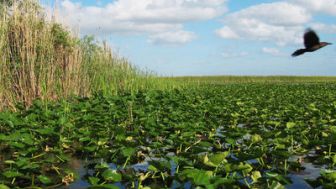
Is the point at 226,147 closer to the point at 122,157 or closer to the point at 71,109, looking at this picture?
the point at 122,157

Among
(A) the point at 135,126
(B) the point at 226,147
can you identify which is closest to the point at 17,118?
(A) the point at 135,126

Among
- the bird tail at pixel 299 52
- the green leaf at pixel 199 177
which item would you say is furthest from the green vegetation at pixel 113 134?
the bird tail at pixel 299 52

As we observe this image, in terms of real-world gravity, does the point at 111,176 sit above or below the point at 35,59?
below

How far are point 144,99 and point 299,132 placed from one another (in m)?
5.62

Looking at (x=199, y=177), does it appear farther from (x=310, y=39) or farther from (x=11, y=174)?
(x=310, y=39)

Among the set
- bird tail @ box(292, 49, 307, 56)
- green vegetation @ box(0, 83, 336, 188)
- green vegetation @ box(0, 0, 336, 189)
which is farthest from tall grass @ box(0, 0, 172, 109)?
bird tail @ box(292, 49, 307, 56)

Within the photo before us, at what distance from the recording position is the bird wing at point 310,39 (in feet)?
15.5

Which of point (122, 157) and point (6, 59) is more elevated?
point (6, 59)

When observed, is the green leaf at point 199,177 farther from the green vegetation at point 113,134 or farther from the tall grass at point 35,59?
the tall grass at point 35,59

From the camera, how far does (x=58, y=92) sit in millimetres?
10414

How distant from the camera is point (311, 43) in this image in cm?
475

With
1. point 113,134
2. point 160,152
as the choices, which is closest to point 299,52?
point 160,152

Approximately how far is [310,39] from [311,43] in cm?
8

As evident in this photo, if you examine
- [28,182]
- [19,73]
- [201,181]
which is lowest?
[28,182]
